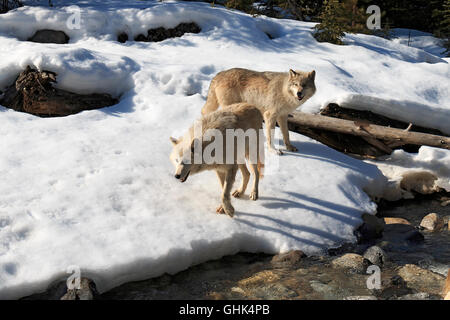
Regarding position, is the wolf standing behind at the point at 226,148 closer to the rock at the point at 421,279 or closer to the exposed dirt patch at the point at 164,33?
the rock at the point at 421,279

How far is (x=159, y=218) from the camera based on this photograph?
18.0 ft

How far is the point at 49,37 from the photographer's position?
1160 cm

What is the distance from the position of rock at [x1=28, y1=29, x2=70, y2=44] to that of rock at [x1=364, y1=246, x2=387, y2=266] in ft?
33.9

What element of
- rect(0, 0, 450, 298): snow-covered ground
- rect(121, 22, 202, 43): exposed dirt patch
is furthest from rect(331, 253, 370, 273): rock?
rect(121, 22, 202, 43): exposed dirt patch

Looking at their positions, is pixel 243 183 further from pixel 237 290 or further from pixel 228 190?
pixel 237 290

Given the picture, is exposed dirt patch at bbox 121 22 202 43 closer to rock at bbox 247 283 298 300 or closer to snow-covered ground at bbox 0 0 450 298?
snow-covered ground at bbox 0 0 450 298

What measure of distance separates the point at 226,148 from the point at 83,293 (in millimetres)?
2597

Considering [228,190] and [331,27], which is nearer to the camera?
[228,190]

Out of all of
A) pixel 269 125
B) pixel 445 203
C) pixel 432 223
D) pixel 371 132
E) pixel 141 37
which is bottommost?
pixel 445 203

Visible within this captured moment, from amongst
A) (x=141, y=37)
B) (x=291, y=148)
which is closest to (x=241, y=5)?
(x=141, y=37)

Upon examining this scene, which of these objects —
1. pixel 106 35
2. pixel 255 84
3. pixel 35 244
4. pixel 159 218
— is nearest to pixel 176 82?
pixel 255 84

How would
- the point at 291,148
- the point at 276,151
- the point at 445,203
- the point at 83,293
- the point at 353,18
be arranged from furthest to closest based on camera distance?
1. the point at 353,18
2. the point at 291,148
3. the point at 276,151
4. the point at 445,203
5. the point at 83,293

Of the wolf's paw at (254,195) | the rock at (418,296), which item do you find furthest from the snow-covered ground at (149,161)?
the rock at (418,296)
